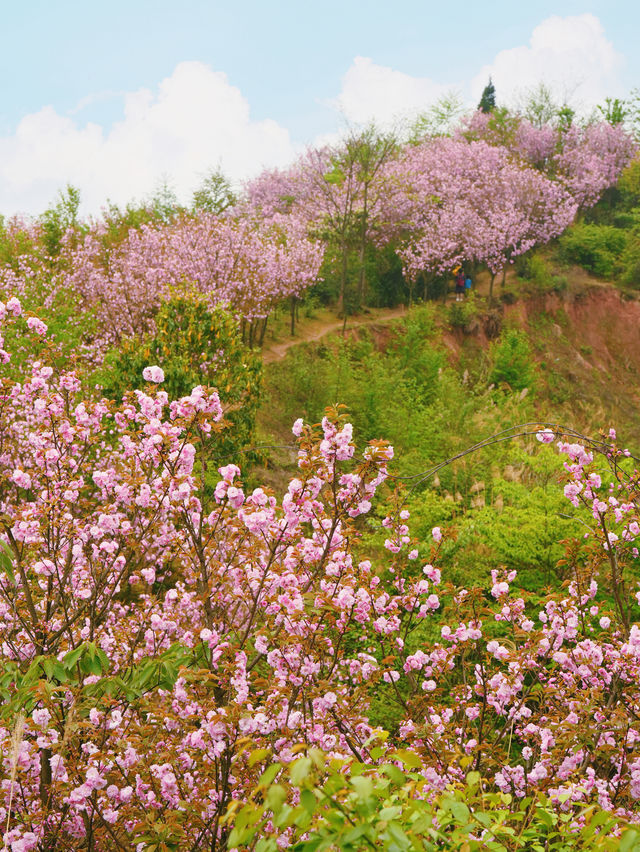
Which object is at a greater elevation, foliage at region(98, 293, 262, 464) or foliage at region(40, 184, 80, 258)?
foliage at region(40, 184, 80, 258)

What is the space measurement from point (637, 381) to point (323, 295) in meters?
13.2

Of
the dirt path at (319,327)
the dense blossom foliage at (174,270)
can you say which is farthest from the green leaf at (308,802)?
the dirt path at (319,327)

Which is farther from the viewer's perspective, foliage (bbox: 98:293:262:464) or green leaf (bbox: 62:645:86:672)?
foliage (bbox: 98:293:262:464)

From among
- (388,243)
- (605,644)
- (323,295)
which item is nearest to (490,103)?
(388,243)

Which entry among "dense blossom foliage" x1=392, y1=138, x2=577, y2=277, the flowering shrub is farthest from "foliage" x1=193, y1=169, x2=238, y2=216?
the flowering shrub

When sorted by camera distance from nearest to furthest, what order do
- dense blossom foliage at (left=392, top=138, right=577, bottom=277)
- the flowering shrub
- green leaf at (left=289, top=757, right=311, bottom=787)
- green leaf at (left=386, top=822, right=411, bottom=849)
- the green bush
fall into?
green leaf at (left=289, top=757, right=311, bottom=787)
green leaf at (left=386, top=822, right=411, bottom=849)
the flowering shrub
dense blossom foliage at (left=392, top=138, right=577, bottom=277)
the green bush

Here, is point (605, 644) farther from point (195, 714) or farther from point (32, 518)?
point (32, 518)

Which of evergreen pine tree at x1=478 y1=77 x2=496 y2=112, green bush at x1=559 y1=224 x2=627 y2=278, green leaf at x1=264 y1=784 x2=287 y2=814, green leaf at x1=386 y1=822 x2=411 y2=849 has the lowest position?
green leaf at x1=386 y1=822 x2=411 y2=849

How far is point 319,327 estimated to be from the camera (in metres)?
23.7

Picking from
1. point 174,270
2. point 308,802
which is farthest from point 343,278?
point 308,802

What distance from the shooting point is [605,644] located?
4352mm

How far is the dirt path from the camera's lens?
19984mm

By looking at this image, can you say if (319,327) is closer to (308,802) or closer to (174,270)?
(174,270)

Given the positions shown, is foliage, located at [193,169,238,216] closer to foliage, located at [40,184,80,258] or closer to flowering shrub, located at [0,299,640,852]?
foliage, located at [40,184,80,258]
